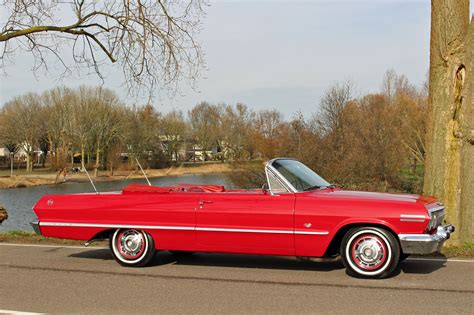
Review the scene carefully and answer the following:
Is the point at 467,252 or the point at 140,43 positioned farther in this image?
the point at 140,43

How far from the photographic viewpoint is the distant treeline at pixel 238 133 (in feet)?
91.4

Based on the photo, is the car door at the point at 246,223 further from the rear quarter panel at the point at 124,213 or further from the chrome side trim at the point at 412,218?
the chrome side trim at the point at 412,218

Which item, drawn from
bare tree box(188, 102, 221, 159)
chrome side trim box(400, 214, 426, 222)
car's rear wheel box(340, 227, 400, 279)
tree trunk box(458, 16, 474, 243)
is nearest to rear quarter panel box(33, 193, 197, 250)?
car's rear wheel box(340, 227, 400, 279)

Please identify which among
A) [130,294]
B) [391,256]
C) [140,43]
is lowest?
[130,294]

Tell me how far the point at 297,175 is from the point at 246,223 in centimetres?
108

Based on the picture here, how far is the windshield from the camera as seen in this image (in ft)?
25.2

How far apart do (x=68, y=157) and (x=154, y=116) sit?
34.1ft

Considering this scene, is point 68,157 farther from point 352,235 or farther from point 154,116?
point 352,235

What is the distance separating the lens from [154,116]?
203 ft

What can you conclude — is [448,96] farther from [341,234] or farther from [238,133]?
[238,133]

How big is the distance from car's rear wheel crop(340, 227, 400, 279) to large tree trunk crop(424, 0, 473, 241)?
3271 mm

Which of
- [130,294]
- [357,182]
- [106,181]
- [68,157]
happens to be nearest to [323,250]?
[130,294]

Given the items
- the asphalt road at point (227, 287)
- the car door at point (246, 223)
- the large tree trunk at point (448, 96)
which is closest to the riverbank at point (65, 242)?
the asphalt road at point (227, 287)

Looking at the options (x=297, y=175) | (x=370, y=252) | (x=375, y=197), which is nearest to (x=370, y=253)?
(x=370, y=252)
